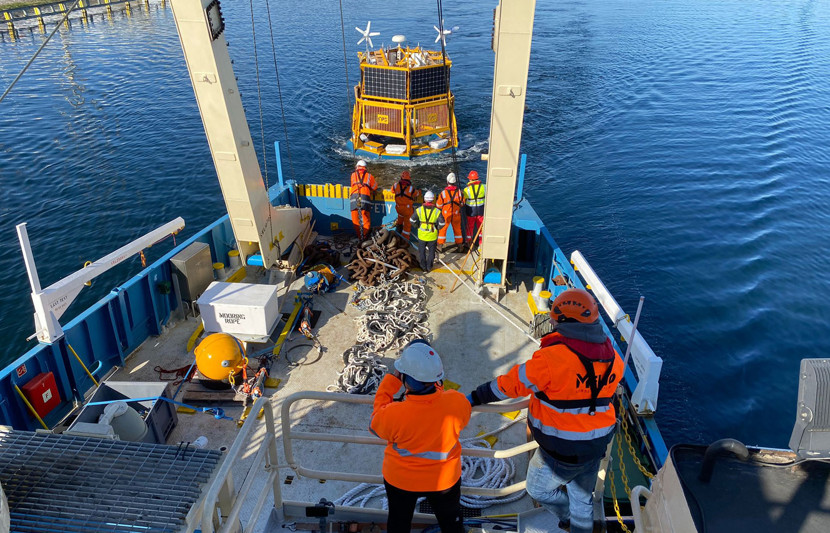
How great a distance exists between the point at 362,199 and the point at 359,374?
160 inches

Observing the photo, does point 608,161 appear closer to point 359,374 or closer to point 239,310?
point 359,374

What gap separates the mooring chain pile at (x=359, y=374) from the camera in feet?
21.6

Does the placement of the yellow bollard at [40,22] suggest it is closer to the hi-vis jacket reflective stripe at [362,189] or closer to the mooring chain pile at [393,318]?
the hi-vis jacket reflective stripe at [362,189]

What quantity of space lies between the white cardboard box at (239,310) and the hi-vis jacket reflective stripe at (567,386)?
4473 mm

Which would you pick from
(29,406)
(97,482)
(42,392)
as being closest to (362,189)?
(42,392)

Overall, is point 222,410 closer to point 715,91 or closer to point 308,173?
point 308,173

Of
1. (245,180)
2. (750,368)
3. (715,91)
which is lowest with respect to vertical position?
(750,368)

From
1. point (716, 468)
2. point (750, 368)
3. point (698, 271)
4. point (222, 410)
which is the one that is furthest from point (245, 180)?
point (698, 271)

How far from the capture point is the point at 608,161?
21203 millimetres

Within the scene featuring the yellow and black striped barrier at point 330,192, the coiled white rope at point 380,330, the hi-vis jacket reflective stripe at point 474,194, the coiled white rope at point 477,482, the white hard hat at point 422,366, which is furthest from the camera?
the yellow and black striped barrier at point 330,192

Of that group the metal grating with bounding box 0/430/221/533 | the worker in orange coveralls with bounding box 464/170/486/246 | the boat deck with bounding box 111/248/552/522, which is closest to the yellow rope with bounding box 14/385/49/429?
the boat deck with bounding box 111/248/552/522

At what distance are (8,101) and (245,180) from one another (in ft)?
91.1

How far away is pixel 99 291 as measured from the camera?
536 inches

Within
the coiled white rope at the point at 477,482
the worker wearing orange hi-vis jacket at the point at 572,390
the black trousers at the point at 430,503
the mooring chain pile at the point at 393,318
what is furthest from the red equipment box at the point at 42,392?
the worker wearing orange hi-vis jacket at the point at 572,390
